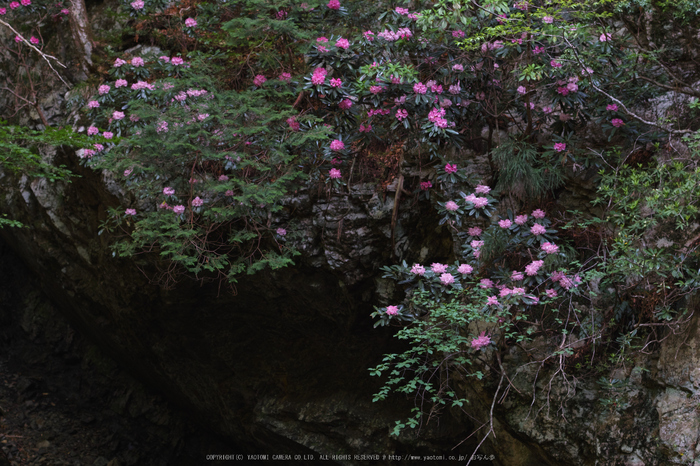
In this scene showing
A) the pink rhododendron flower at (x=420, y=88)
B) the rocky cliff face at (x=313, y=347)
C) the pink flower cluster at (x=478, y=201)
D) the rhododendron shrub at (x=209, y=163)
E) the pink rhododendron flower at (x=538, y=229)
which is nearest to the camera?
the rocky cliff face at (x=313, y=347)

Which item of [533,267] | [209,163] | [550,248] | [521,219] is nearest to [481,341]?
[533,267]

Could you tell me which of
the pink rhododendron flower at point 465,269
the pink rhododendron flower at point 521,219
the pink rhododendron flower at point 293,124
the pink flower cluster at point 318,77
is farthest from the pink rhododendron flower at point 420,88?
the pink rhododendron flower at point 465,269

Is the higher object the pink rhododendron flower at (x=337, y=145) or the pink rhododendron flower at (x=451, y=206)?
the pink rhododendron flower at (x=337, y=145)

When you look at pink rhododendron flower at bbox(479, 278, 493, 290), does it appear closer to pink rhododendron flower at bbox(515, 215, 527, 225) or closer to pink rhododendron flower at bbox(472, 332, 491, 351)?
pink rhododendron flower at bbox(472, 332, 491, 351)

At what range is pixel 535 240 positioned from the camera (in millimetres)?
3051

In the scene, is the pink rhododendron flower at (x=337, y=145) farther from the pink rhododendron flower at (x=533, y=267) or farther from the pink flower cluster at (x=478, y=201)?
the pink rhododendron flower at (x=533, y=267)

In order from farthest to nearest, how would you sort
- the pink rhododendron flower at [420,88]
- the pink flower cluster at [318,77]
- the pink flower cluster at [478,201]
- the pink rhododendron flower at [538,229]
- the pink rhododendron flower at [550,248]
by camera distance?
1. the pink flower cluster at [318,77]
2. the pink rhododendron flower at [420,88]
3. the pink flower cluster at [478,201]
4. the pink rhododendron flower at [538,229]
5. the pink rhododendron flower at [550,248]

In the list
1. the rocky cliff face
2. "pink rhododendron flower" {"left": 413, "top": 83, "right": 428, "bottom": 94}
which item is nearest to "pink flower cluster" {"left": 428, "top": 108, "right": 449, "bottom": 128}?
"pink rhododendron flower" {"left": 413, "top": 83, "right": 428, "bottom": 94}

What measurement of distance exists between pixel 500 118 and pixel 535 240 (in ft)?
3.26

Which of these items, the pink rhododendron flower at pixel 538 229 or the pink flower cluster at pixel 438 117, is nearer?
the pink rhododendron flower at pixel 538 229

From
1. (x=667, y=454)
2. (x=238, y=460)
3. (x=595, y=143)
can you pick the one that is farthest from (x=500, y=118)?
(x=238, y=460)

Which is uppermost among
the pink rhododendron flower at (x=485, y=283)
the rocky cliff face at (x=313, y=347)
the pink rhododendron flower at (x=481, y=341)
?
the pink rhododendron flower at (x=485, y=283)

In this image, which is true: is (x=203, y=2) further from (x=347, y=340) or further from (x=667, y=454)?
(x=667, y=454)

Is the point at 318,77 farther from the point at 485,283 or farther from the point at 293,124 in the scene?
the point at 485,283
